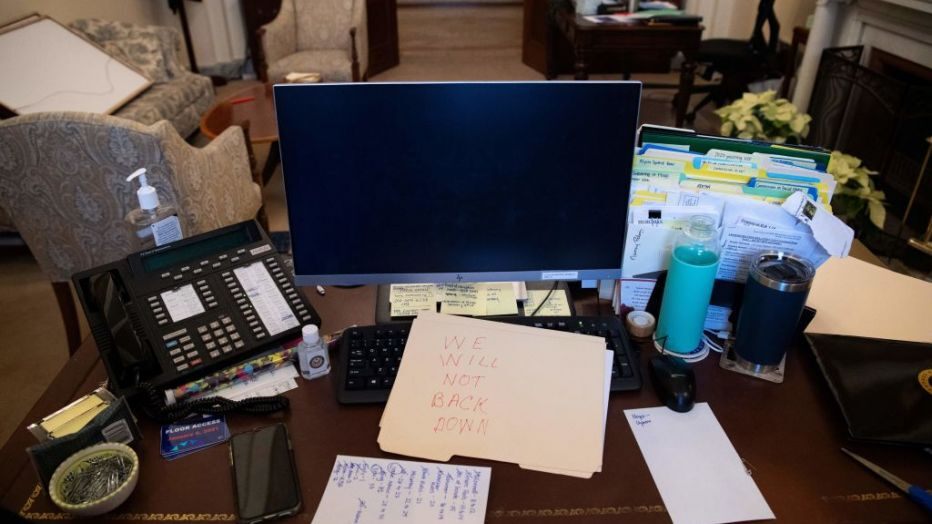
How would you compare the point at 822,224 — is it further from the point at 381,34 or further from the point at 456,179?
the point at 381,34

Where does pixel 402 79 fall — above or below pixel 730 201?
below

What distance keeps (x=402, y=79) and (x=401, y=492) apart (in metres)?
4.75

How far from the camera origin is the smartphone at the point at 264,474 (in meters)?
0.74

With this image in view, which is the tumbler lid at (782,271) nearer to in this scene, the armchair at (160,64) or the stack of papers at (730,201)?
the stack of papers at (730,201)

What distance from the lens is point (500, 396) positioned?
871 millimetres

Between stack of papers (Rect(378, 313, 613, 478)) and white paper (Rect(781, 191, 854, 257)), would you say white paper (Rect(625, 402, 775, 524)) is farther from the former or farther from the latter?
A: white paper (Rect(781, 191, 854, 257))

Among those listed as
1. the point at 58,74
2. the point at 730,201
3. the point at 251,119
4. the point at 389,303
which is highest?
the point at 730,201

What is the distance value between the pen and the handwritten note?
0.49m

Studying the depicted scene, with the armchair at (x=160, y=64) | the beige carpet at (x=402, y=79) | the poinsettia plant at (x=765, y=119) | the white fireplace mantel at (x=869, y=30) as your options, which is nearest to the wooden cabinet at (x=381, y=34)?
the beige carpet at (x=402, y=79)

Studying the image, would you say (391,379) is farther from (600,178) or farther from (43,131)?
(43,131)

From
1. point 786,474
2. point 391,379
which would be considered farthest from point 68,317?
point 786,474

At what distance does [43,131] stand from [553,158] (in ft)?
5.13

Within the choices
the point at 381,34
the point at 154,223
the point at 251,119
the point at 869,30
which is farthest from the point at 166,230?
the point at 381,34

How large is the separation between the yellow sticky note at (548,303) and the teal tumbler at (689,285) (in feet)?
0.54
